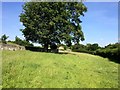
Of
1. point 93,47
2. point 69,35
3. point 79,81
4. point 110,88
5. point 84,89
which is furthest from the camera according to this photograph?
point 93,47

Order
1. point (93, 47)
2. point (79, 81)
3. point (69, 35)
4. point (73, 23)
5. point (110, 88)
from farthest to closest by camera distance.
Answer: point (93, 47)
point (73, 23)
point (69, 35)
point (79, 81)
point (110, 88)

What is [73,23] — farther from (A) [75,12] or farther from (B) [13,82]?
(B) [13,82]

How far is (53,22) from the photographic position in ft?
156

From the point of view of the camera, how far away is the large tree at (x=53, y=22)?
47.8 metres

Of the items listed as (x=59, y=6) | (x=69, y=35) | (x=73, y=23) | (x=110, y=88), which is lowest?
(x=110, y=88)

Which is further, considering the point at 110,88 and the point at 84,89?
the point at 110,88

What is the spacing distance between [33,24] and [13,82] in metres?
36.9

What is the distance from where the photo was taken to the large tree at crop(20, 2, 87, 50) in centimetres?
4775

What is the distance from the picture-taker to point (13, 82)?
1285 centimetres

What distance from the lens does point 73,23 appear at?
51656mm

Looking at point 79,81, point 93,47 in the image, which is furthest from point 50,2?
point 93,47

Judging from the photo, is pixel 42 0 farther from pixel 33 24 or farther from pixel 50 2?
pixel 33 24

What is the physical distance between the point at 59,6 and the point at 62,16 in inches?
100

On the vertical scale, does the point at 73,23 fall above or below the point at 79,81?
above
